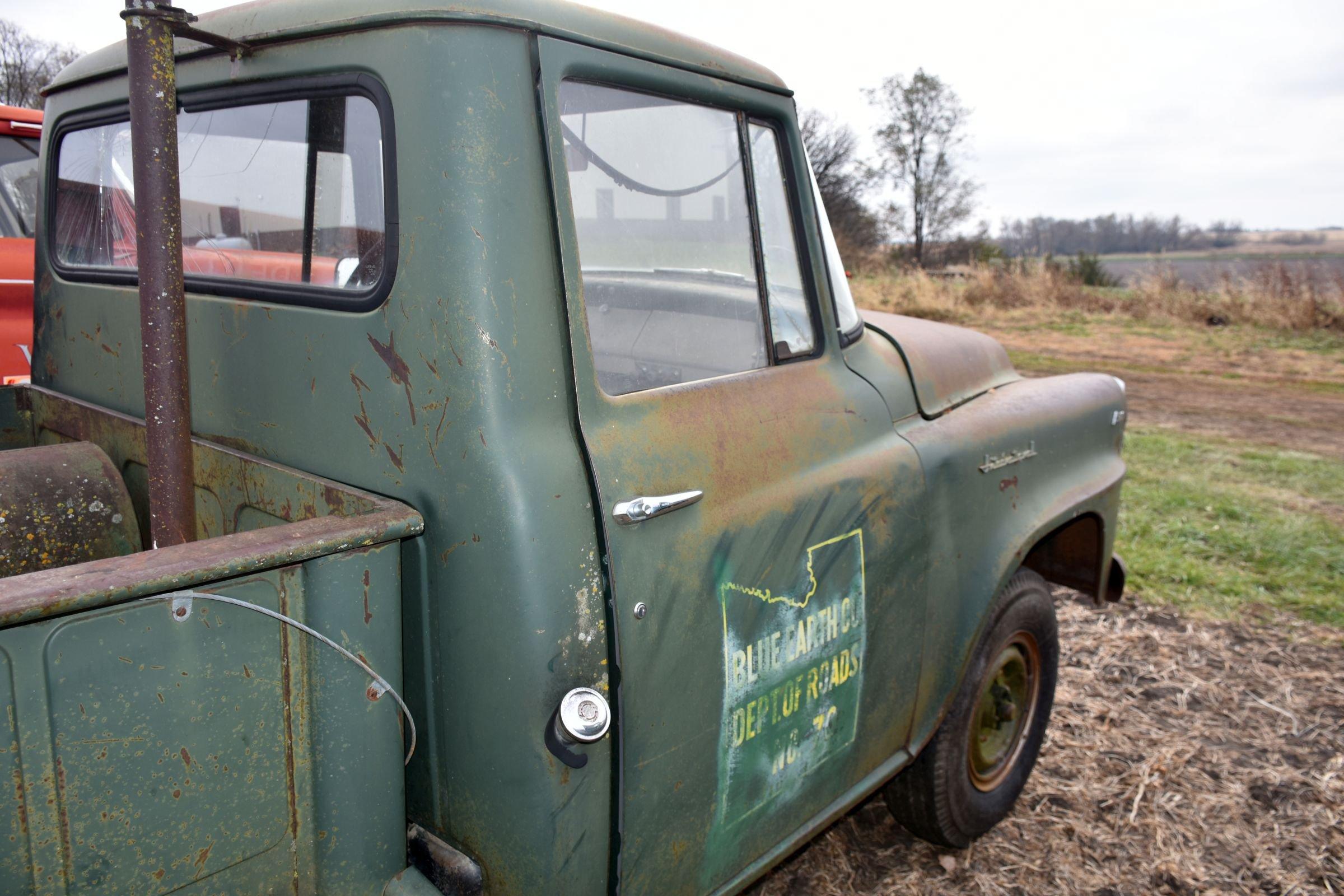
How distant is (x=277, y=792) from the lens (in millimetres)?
1335

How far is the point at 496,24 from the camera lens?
4.68 feet

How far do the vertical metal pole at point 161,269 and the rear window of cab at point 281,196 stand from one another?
8cm

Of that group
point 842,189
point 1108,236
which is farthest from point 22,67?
point 1108,236

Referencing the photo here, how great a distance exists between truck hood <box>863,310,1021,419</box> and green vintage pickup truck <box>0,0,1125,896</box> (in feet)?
0.94

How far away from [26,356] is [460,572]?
3.67 meters

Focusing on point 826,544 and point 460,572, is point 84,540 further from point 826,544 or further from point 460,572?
point 826,544

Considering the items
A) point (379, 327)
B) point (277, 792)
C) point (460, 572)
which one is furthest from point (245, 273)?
point (277, 792)

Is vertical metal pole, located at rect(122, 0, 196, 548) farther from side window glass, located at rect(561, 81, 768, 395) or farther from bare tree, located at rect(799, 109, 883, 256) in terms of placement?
bare tree, located at rect(799, 109, 883, 256)

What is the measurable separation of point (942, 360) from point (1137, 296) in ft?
52.7

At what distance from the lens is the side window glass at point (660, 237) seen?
1.63 metres

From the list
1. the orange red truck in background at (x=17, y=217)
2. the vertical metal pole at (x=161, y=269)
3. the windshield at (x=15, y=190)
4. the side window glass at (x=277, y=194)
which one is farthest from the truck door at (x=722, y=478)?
the windshield at (x=15, y=190)

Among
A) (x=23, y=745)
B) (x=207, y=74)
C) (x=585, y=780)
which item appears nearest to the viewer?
(x=23, y=745)

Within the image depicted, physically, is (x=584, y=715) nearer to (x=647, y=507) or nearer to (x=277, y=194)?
(x=647, y=507)

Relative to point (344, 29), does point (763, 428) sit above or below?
below
